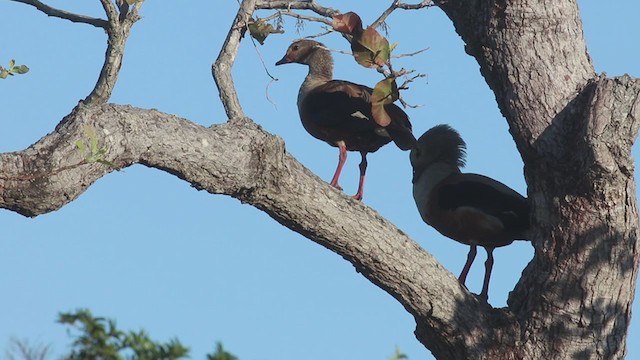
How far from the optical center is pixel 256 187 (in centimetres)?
649

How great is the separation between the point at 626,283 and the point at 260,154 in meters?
2.14

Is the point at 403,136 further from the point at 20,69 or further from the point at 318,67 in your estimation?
the point at 20,69

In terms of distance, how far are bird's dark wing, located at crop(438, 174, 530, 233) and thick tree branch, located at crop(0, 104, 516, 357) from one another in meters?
1.01

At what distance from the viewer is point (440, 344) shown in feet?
24.0

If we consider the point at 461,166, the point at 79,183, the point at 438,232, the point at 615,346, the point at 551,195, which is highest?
the point at 461,166

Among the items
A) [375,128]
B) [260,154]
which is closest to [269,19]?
[260,154]

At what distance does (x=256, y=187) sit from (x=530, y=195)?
5.39 feet

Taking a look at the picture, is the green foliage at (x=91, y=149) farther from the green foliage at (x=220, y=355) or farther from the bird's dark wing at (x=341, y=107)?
the bird's dark wing at (x=341, y=107)

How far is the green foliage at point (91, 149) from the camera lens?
16.6ft

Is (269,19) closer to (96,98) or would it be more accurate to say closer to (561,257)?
(96,98)

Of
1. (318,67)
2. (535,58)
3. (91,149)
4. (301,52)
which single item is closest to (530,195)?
(535,58)

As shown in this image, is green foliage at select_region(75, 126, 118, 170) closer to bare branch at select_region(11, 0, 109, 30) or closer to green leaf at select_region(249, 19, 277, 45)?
bare branch at select_region(11, 0, 109, 30)

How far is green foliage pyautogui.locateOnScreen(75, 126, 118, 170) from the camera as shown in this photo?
505cm

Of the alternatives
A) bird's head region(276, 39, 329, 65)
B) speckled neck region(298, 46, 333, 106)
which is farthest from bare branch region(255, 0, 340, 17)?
bird's head region(276, 39, 329, 65)
